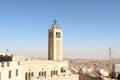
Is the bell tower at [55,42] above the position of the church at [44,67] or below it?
above

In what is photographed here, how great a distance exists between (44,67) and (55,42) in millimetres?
8181

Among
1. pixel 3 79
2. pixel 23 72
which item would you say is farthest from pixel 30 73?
pixel 3 79

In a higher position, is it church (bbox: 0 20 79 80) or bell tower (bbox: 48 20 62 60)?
bell tower (bbox: 48 20 62 60)

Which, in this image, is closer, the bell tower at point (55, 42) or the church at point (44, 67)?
the church at point (44, 67)

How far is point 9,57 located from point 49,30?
1181 centimetres

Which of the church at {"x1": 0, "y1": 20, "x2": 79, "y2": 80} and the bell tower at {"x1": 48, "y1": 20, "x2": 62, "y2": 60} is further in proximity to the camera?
the bell tower at {"x1": 48, "y1": 20, "x2": 62, "y2": 60}

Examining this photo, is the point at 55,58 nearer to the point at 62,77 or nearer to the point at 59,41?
the point at 59,41

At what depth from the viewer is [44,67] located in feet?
132

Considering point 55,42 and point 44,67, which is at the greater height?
point 55,42

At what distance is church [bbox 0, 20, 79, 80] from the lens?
30305 millimetres

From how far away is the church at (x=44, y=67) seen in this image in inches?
1193

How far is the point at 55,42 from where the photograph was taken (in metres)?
46.9

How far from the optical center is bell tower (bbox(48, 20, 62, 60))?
46.7 m

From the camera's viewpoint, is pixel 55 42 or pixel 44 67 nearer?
pixel 44 67
